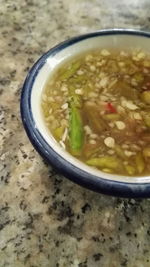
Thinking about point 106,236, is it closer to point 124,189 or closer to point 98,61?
point 124,189

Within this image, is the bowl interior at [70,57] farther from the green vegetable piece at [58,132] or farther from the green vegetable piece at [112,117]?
the green vegetable piece at [112,117]

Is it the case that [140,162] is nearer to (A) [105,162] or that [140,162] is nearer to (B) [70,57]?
(A) [105,162]

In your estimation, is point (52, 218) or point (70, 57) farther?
point (70, 57)

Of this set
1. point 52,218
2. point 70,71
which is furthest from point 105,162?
point 70,71

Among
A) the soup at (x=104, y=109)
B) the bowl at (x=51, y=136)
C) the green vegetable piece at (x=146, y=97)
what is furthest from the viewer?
the green vegetable piece at (x=146, y=97)

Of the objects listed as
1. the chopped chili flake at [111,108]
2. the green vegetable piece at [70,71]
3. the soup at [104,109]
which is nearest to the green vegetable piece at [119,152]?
the soup at [104,109]

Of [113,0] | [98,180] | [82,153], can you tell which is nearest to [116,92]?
[82,153]
